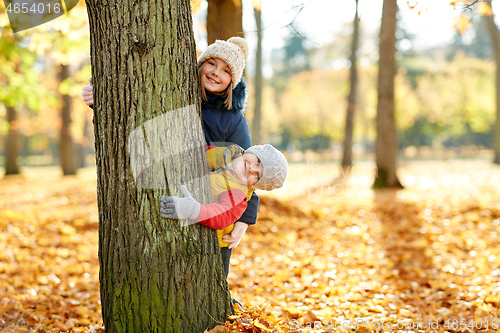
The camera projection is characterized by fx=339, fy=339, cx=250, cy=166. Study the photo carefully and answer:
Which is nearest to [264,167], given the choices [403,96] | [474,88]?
[403,96]

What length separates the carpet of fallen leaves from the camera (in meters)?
2.91

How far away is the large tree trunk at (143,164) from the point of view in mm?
1979

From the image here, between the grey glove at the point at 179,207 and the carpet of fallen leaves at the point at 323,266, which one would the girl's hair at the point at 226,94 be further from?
the carpet of fallen leaves at the point at 323,266

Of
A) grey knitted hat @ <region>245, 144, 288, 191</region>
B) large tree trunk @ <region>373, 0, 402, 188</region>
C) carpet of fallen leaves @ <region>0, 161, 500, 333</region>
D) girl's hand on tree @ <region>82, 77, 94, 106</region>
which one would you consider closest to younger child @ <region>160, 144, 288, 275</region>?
grey knitted hat @ <region>245, 144, 288, 191</region>

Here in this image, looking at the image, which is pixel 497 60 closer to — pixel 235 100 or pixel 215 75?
pixel 235 100

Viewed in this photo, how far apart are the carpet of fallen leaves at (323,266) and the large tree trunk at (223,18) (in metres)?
3.36

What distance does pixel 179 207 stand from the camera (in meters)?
1.96

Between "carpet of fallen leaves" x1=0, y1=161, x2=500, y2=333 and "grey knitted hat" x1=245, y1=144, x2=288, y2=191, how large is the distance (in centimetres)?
88

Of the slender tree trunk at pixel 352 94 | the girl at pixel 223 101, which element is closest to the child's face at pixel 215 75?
the girl at pixel 223 101

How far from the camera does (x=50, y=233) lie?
19.3ft

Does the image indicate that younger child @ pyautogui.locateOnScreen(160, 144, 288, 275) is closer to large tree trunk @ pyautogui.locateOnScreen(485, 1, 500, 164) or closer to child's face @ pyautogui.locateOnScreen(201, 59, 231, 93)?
child's face @ pyautogui.locateOnScreen(201, 59, 231, 93)

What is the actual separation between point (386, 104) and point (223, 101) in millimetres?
8493

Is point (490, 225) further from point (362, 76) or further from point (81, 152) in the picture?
point (81, 152)

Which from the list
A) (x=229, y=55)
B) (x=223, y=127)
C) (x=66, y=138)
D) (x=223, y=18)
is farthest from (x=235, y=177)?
(x=66, y=138)
